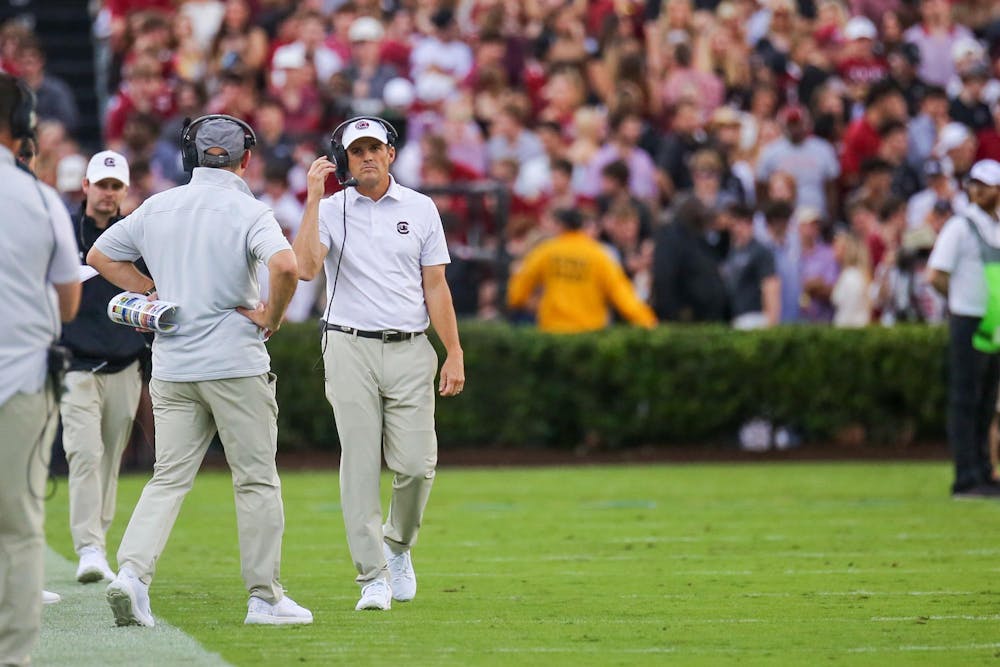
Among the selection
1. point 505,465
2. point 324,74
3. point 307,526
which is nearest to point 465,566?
point 307,526

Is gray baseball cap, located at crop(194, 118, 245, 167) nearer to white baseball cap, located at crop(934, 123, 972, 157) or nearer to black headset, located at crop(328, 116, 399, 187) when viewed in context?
black headset, located at crop(328, 116, 399, 187)

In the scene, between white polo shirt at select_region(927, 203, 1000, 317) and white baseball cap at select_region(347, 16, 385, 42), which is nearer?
white polo shirt at select_region(927, 203, 1000, 317)

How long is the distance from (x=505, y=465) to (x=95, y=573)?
820 cm

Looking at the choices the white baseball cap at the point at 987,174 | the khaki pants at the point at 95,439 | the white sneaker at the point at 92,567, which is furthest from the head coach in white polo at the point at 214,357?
the white baseball cap at the point at 987,174

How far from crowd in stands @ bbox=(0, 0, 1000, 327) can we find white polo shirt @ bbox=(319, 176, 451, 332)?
850 cm

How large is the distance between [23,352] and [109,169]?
375 cm

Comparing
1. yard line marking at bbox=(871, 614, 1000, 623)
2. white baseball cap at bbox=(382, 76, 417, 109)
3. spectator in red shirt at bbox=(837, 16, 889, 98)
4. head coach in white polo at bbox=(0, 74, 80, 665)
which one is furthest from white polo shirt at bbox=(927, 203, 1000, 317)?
spectator in red shirt at bbox=(837, 16, 889, 98)

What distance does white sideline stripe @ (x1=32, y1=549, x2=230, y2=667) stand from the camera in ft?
24.4

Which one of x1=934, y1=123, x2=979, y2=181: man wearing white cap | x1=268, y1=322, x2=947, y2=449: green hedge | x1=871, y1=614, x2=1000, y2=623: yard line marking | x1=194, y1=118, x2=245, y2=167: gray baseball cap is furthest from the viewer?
x1=934, y1=123, x2=979, y2=181: man wearing white cap

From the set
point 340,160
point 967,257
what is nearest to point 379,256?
point 340,160

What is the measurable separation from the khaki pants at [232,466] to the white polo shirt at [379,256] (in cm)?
78

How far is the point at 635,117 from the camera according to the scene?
2062 centimetres

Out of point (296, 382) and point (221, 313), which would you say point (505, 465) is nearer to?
point (296, 382)

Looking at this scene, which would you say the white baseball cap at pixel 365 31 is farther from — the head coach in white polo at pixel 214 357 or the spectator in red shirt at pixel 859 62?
the head coach in white polo at pixel 214 357
